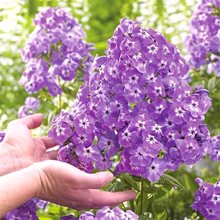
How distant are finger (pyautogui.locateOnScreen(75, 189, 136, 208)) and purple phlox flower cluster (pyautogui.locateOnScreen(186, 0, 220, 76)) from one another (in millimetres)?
1313

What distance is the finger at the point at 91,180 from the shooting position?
245 centimetres

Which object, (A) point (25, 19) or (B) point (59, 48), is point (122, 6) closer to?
(A) point (25, 19)

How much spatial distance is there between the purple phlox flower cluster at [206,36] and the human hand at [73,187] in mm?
1343

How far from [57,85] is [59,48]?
7.3 inches

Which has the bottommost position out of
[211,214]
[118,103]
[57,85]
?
[211,214]

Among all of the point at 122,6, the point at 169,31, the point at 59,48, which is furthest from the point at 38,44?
the point at 122,6

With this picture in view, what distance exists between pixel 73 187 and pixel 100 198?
0.36 feet

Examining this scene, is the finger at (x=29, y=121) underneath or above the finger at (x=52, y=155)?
above

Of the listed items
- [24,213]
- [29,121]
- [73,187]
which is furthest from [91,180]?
[29,121]

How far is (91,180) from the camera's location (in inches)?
96.4

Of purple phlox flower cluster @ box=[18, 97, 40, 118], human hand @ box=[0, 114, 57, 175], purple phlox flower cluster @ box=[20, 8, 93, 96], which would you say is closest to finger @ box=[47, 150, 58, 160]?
human hand @ box=[0, 114, 57, 175]

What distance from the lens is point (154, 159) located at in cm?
253

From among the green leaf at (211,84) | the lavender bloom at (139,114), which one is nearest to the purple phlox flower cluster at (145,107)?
the lavender bloom at (139,114)

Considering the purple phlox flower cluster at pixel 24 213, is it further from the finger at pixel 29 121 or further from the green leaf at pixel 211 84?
the green leaf at pixel 211 84
